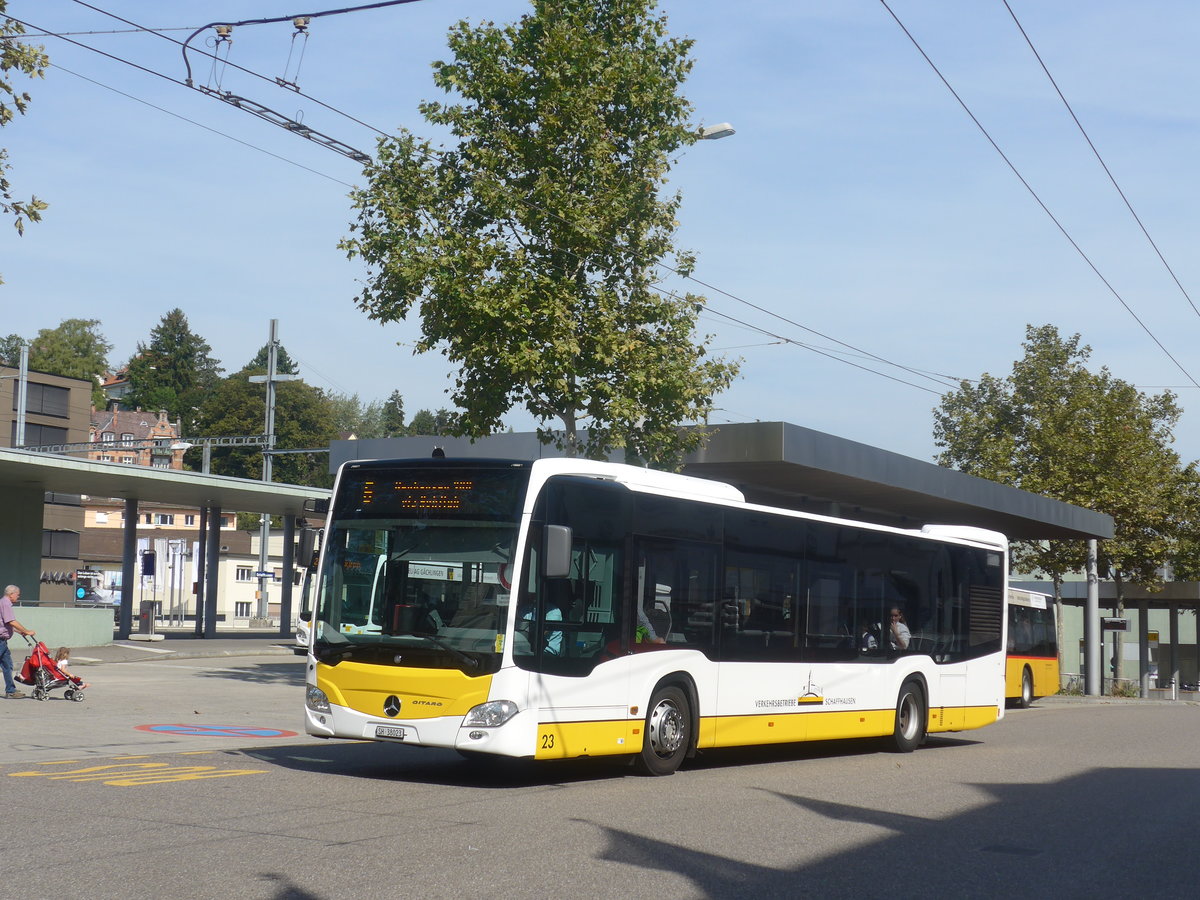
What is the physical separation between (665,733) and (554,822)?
151 inches

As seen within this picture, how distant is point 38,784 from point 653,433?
13289 mm

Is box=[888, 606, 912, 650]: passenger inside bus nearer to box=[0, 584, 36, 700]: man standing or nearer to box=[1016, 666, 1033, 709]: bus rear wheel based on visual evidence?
box=[0, 584, 36, 700]: man standing

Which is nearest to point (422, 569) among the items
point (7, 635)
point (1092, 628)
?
point (7, 635)

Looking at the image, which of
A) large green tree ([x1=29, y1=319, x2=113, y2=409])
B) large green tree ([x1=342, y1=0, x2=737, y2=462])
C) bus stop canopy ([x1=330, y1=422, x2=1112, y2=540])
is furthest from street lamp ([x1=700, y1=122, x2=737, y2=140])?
large green tree ([x1=29, y1=319, x2=113, y2=409])

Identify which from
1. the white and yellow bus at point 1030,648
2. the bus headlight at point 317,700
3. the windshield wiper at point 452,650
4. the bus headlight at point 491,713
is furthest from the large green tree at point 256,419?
the bus headlight at point 491,713

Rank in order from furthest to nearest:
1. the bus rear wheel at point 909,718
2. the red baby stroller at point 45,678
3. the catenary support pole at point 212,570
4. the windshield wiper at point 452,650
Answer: the catenary support pole at point 212,570 → the red baby stroller at point 45,678 → the bus rear wheel at point 909,718 → the windshield wiper at point 452,650

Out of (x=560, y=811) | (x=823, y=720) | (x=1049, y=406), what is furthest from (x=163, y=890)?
(x=1049, y=406)

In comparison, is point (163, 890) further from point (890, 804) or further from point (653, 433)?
point (653, 433)

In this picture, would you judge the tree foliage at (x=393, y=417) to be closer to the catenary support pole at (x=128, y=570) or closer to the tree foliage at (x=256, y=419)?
the tree foliage at (x=256, y=419)

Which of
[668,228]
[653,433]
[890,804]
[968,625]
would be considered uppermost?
[668,228]

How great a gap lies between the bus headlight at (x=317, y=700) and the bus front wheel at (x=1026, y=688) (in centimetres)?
2681

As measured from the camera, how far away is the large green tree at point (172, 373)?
479ft

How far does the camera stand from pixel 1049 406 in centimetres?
5181

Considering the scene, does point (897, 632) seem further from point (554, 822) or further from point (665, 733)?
point (554, 822)
